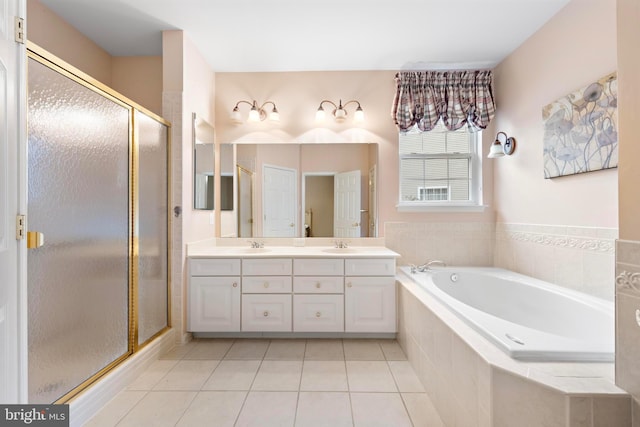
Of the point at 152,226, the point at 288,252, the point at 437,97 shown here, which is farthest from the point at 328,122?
the point at 152,226

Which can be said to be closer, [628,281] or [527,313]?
[628,281]

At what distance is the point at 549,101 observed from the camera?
2215mm

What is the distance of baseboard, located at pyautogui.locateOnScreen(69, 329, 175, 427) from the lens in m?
1.48

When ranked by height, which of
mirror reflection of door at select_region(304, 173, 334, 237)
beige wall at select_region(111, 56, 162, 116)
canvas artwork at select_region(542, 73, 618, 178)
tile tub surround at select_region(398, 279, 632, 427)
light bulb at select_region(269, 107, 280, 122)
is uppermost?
beige wall at select_region(111, 56, 162, 116)

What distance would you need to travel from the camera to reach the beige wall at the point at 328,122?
2990mm

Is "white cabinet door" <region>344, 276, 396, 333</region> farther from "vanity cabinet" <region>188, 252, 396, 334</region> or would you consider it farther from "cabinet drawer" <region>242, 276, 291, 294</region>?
"cabinet drawer" <region>242, 276, 291, 294</region>

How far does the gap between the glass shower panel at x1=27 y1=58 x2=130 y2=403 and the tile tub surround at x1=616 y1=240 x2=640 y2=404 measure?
219cm

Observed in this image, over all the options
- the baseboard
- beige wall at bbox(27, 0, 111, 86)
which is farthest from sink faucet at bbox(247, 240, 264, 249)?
beige wall at bbox(27, 0, 111, 86)

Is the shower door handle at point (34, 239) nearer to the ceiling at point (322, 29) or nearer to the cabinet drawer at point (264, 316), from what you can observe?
the cabinet drawer at point (264, 316)

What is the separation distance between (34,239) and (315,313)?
1837 mm

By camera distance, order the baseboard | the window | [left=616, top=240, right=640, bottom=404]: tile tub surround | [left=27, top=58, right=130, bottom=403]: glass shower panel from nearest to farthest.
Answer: [left=616, top=240, right=640, bottom=404]: tile tub surround, [left=27, top=58, right=130, bottom=403]: glass shower panel, the baseboard, the window

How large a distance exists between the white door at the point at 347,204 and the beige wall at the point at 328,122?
236mm

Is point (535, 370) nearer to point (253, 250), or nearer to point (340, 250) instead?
point (340, 250)

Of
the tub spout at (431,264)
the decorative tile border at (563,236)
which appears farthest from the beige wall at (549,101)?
the tub spout at (431,264)
